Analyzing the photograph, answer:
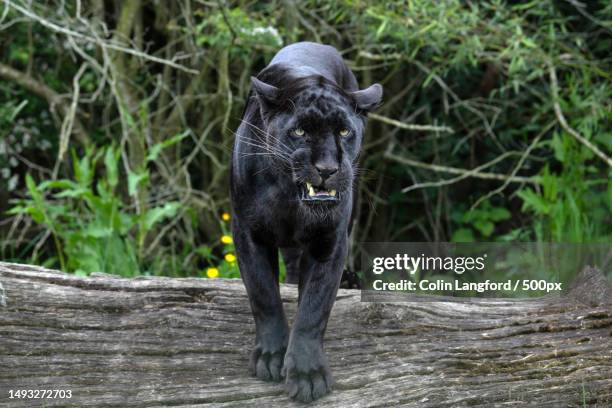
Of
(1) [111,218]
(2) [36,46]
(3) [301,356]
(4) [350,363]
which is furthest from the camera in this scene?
(2) [36,46]

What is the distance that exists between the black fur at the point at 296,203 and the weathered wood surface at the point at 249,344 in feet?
0.51

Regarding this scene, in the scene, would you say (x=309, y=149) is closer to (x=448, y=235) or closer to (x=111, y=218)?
(x=111, y=218)

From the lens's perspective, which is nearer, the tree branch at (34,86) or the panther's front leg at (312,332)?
the panther's front leg at (312,332)

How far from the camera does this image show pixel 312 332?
136 inches

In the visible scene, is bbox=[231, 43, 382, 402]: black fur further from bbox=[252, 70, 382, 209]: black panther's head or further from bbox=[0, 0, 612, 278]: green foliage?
bbox=[0, 0, 612, 278]: green foliage

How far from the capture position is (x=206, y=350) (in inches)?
146

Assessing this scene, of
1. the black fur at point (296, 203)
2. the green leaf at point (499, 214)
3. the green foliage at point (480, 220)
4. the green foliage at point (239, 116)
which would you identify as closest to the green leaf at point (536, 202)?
the green foliage at point (239, 116)

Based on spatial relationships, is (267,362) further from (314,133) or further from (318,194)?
(314,133)

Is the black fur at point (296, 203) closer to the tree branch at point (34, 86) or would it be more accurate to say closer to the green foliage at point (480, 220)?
the tree branch at point (34, 86)

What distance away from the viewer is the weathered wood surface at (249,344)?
3518 mm

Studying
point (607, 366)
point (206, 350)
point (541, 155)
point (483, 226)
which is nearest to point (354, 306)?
point (206, 350)

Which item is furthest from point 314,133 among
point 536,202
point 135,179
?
point 536,202

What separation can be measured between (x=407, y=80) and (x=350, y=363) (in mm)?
4101

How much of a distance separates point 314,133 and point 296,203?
11.9 inches
